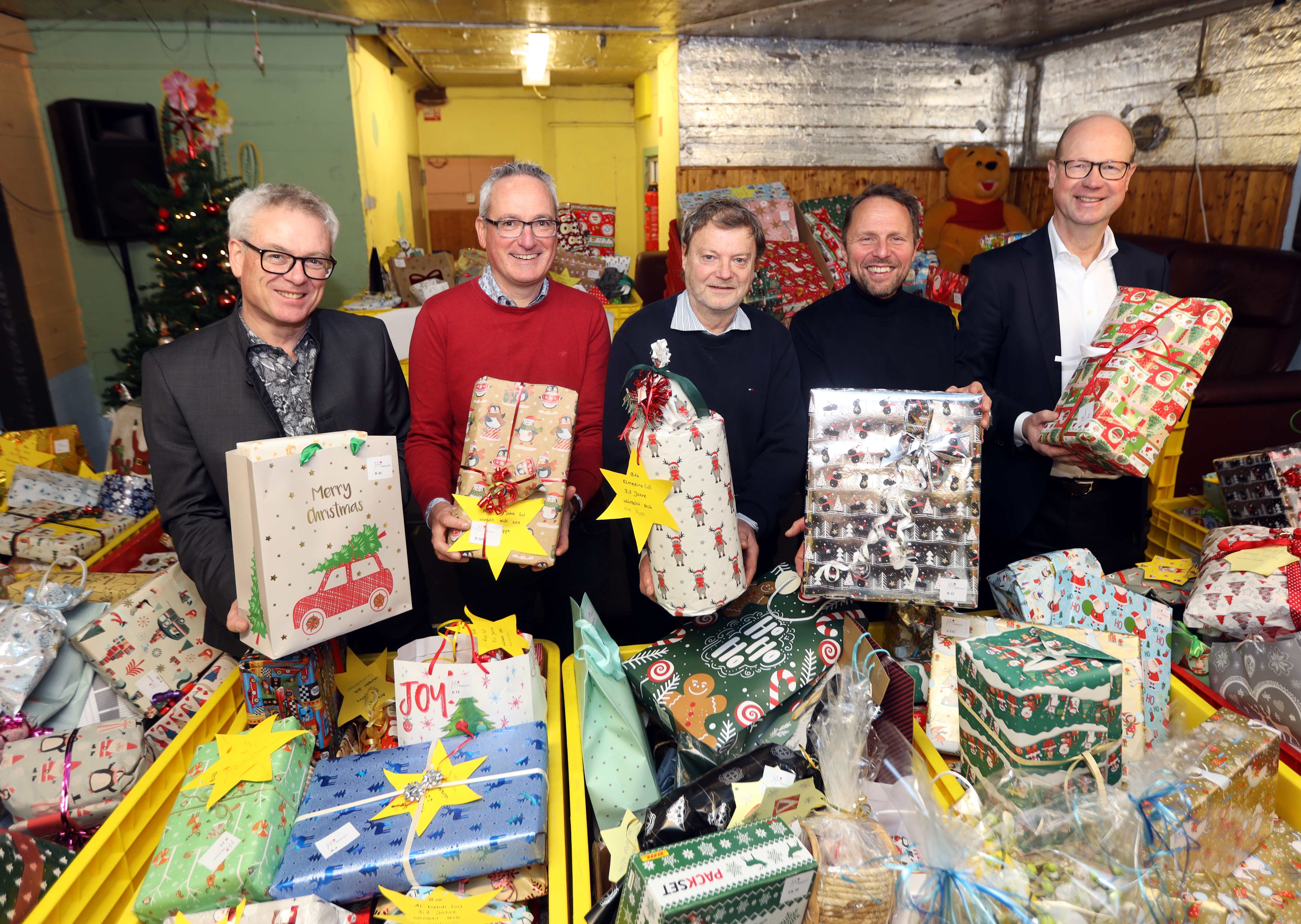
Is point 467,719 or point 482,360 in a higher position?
point 482,360

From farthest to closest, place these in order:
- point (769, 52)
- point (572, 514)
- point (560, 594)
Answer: point (769, 52) < point (560, 594) < point (572, 514)

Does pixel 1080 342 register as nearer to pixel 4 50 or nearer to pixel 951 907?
pixel 951 907

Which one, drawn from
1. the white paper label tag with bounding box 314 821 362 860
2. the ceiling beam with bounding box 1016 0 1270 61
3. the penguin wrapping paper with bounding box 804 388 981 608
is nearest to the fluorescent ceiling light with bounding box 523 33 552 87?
the ceiling beam with bounding box 1016 0 1270 61

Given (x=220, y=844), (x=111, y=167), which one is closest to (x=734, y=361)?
(x=220, y=844)

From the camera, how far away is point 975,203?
6855 mm

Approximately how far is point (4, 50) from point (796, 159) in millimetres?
6111

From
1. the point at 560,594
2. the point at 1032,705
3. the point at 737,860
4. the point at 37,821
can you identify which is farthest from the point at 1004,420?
the point at 37,821

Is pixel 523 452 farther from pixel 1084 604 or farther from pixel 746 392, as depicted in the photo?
pixel 1084 604

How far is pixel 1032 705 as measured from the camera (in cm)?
104

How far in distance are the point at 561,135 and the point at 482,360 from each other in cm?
992

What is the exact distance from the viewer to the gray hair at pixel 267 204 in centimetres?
153

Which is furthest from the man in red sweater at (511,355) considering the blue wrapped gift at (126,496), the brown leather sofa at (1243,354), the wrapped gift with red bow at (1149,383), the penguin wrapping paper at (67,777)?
the brown leather sofa at (1243,354)

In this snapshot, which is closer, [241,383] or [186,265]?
[241,383]

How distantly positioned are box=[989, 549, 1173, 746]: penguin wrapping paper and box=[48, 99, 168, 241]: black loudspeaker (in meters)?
5.22
